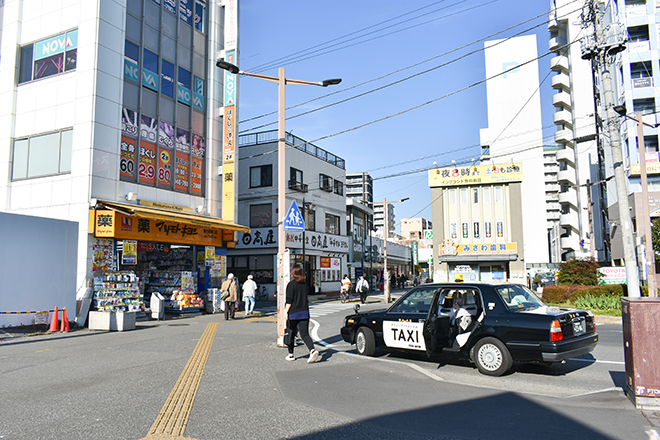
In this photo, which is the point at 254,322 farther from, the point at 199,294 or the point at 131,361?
the point at 131,361

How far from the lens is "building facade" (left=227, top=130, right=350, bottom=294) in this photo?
3406cm

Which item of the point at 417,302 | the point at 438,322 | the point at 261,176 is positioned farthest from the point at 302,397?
the point at 261,176

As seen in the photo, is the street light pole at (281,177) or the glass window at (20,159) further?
the glass window at (20,159)

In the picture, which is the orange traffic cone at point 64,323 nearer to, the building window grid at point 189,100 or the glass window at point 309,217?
the building window grid at point 189,100

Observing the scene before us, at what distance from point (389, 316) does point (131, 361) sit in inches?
194

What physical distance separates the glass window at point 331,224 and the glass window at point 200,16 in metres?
20.1

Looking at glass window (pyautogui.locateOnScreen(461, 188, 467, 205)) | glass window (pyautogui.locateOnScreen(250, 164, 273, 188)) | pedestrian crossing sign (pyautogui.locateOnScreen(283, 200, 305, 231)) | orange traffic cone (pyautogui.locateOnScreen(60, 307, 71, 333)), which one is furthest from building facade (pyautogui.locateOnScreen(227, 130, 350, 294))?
pedestrian crossing sign (pyautogui.locateOnScreen(283, 200, 305, 231))

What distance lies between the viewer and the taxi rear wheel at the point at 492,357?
7.40 metres

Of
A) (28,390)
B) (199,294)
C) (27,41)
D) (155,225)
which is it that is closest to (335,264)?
(199,294)

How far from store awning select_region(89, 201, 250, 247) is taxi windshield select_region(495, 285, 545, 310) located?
43.2 ft

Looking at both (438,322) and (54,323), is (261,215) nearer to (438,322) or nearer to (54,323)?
(54,323)

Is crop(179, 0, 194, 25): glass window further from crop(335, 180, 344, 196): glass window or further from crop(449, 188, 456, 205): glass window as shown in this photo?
crop(449, 188, 456, 205): glass window

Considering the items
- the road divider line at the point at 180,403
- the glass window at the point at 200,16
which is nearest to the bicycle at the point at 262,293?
the glass window at the point at 200,16

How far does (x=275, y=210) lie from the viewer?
33.9m
